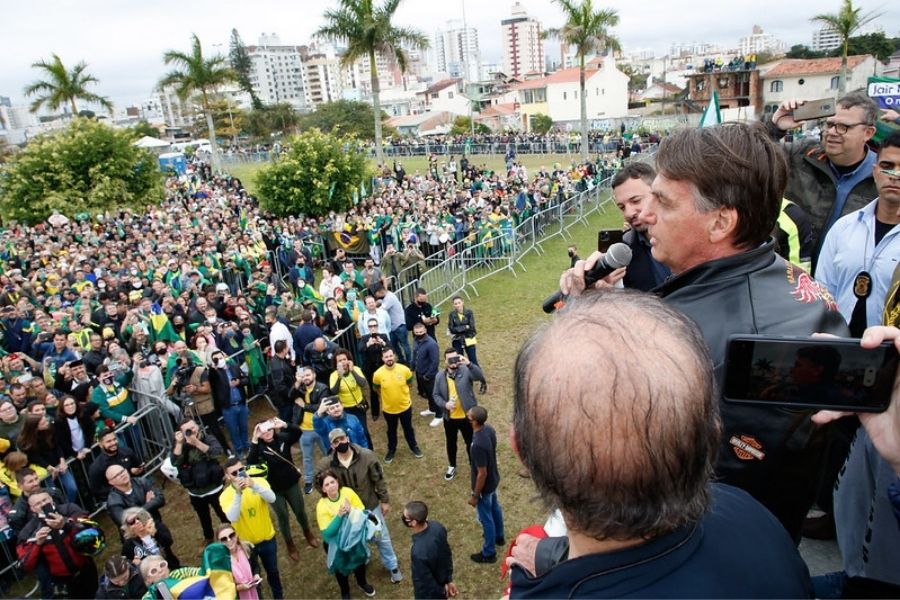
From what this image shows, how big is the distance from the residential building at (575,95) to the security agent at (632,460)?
73.5 m

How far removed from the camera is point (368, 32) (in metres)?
27.7

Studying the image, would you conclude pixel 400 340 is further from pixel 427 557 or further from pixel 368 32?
pixel 368 32

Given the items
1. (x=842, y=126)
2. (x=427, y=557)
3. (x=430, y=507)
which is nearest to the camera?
(x=842, y=126)

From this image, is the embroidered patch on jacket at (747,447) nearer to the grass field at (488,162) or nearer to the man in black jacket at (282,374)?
the man in black jacket at (282,374)

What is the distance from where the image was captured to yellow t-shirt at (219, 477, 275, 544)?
6.05 meters

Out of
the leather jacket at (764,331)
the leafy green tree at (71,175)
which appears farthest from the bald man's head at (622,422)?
the leafy green tree at (71,175)

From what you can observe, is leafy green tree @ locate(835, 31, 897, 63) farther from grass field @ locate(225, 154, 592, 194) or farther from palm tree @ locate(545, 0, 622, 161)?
palm tree @ locate(545, 0, 622, 161)

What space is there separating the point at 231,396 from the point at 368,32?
23829 mm

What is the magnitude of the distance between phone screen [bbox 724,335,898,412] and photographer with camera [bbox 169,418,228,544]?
6.63 m

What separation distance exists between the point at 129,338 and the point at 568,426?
11502 millimetres

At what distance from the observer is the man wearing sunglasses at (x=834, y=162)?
385 centimetres

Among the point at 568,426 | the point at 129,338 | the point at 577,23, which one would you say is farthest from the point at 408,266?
the point at 577,23

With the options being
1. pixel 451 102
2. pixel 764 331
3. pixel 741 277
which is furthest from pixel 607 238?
pixel 451 102

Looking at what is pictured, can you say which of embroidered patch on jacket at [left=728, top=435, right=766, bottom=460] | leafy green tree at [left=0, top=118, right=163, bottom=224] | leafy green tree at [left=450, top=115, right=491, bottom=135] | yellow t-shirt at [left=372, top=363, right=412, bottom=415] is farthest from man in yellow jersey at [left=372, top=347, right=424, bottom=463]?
leafy green tree at [left=450, top=115, right=491, bottom=135]
